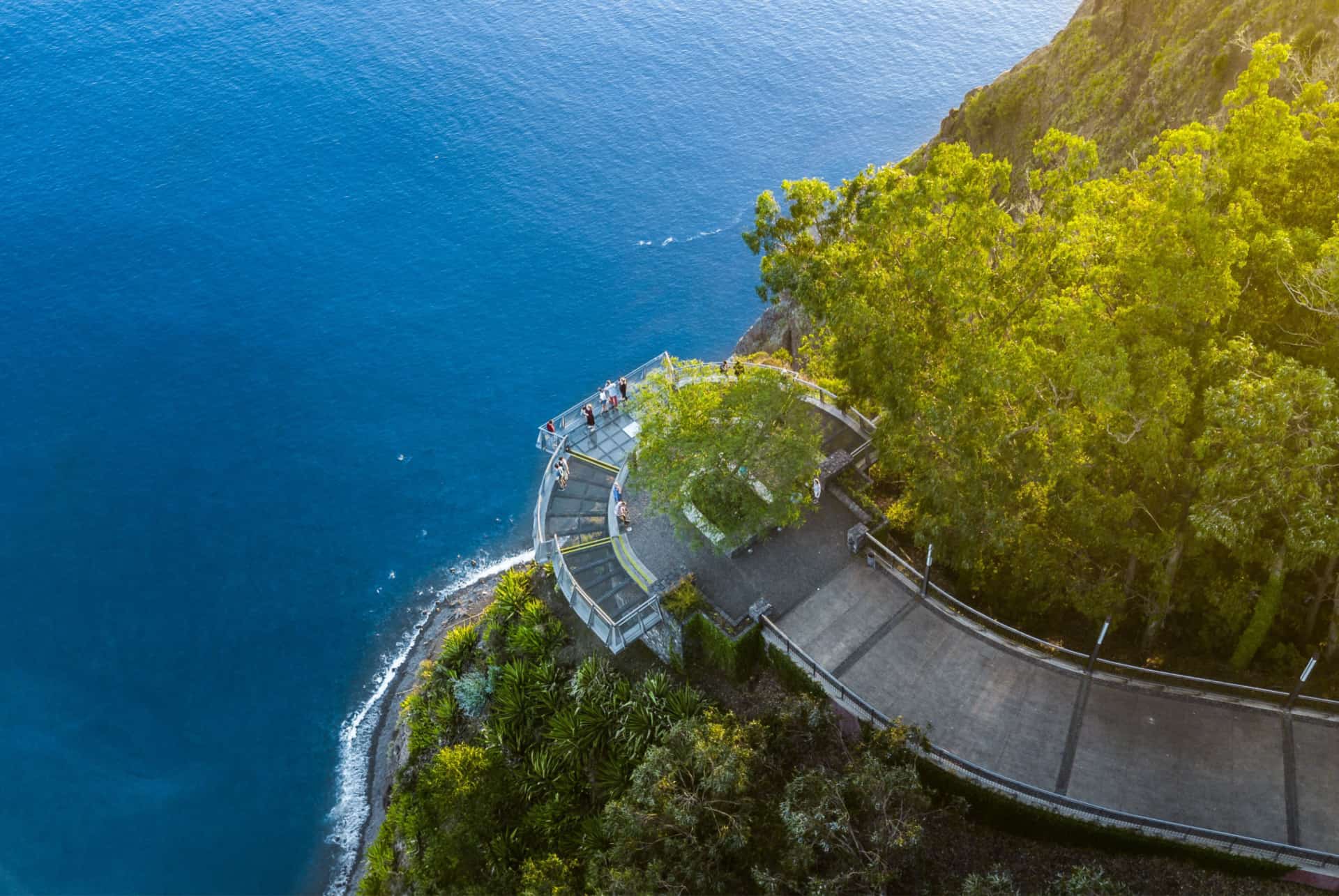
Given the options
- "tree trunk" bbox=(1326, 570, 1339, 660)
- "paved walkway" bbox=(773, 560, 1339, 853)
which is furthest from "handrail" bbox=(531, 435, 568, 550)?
"tree trunk" bbox=(1326, 570, 1339, 660)

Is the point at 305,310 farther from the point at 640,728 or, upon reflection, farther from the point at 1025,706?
the point at 1025,706

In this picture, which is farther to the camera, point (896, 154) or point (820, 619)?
point (896, 154)

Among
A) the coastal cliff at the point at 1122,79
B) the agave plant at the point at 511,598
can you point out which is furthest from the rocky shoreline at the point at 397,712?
the coastal cliff at the point at 1122,79

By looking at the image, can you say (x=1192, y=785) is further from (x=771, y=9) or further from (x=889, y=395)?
(x=771, y=9)

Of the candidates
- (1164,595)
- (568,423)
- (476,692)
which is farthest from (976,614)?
(476,692)

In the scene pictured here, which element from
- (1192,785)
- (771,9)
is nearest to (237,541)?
(1192,785)

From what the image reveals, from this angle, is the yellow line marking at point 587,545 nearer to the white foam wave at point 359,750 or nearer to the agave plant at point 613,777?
the agave plant at point 613,777
